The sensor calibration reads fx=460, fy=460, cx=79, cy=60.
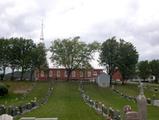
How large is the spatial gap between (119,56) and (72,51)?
16.9 meters

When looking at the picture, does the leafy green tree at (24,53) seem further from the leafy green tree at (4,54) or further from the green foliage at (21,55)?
the leafy green tree at (4,54)

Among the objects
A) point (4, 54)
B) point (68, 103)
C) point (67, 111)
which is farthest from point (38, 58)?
point (67, 111)

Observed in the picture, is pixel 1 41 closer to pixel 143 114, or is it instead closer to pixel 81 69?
pixel 81 69

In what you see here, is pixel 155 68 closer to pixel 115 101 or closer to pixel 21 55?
pixel 21 55

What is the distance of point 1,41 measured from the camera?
13262cm

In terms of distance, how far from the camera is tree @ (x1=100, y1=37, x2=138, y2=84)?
12646 cm

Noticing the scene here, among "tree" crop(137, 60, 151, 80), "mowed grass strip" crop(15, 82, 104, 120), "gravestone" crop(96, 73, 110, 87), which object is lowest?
"mowed grass strip" crop(15, 82, 104, 120)

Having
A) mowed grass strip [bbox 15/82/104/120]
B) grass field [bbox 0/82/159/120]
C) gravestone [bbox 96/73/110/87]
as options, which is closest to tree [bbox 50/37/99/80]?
grass field [bbox 0/82/159/120]

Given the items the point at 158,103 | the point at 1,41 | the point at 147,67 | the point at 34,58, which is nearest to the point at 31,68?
the point at 34,58

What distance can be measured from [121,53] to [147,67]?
5248cm

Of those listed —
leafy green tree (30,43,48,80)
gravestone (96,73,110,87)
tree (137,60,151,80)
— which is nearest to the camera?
gravestone (96,73,110,87)

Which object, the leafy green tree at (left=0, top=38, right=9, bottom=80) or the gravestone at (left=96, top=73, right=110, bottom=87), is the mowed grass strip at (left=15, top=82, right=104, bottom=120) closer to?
Answer: the gravestone at (left=96, top=73, right=110, bottom=87)

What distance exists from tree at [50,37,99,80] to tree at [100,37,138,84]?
7.42 metres

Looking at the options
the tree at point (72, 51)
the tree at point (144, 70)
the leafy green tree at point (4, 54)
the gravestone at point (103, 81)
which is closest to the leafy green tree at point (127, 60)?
the tree at point (72, 51)
